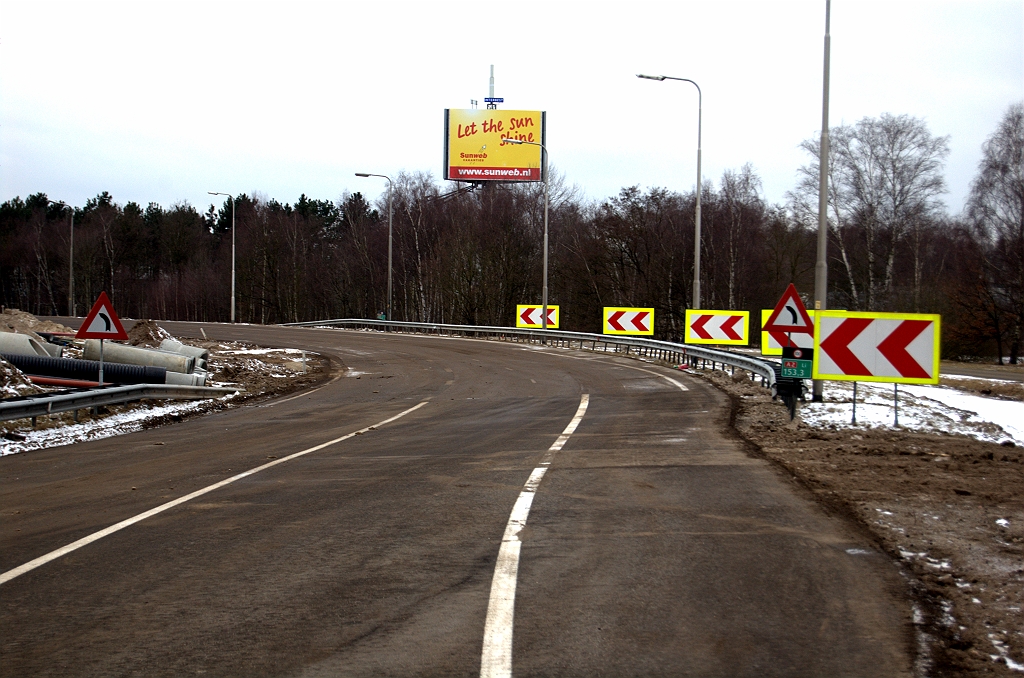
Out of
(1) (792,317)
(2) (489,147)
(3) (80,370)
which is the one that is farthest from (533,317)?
(1) (792,317)

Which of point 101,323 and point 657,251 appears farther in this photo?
point 657,251

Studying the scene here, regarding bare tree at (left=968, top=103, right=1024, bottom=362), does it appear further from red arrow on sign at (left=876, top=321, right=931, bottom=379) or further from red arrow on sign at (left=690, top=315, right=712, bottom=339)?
red arrow on sign at (left=876, top=321, right=931, bottom=379)

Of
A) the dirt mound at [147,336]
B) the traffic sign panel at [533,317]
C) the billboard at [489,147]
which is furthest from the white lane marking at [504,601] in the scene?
the billboard at [489,147]

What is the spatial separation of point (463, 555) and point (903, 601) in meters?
2.98

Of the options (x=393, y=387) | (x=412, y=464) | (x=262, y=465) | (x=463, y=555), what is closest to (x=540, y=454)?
(x=412, y=464)

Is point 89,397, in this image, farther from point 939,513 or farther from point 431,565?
point 939,513

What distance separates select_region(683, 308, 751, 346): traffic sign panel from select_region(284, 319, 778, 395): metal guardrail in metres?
0.42

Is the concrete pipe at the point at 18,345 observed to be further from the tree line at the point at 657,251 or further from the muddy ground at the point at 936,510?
the tree line at the point at 657,251

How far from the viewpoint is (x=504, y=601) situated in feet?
→ 17.6

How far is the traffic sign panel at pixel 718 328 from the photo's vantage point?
991 inches

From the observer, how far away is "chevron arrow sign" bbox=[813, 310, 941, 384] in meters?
12.7

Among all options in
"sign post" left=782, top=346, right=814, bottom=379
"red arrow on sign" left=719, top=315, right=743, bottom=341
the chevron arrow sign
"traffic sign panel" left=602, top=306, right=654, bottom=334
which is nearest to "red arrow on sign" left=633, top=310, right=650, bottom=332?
"traffic sign panel" left=602, top=306, right=654, bottom=334

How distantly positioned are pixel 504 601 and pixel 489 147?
2530 inches

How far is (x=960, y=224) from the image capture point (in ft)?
186
